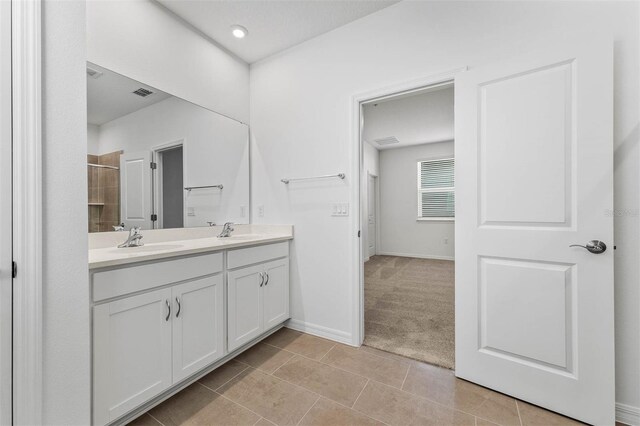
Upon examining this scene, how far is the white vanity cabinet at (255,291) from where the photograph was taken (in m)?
1.87

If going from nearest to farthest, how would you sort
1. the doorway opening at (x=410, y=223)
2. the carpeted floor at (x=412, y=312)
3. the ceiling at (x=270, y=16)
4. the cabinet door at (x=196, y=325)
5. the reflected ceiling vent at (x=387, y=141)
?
the cabinet door at (x=196, y=325)
the ceiling at (x=270, y=16)
the carpeted floor at (x=412, y=312)
the doorway opening at (x=410, y=223)
the reflected ceiling vent at (x=387, y=141)

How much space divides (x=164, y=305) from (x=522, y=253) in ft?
6.63

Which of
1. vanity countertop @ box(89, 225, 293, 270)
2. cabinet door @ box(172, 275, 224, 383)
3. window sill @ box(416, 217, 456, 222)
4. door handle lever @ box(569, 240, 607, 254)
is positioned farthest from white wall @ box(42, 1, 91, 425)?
window sill @ box(416, 217, 456, 222)

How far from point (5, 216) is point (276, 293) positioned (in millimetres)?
1684

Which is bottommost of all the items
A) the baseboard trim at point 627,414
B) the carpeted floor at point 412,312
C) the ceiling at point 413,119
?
the carpeted floor at point 412,312

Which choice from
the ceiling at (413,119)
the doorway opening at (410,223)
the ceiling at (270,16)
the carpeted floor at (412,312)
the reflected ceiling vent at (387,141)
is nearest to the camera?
the ceiling at (270,16)

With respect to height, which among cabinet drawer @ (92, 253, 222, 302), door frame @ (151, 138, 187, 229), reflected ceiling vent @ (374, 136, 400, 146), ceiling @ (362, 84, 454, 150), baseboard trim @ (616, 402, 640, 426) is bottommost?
baseboard trim @ (616, 402, 640, 426)

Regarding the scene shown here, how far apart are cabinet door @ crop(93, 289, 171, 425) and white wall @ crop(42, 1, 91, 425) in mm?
83

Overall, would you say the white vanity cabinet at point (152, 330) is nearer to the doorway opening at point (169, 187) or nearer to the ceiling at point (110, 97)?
the doorway opening at point (169, 187)

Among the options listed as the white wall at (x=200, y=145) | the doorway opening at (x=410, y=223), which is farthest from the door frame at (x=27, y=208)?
the doorway opening at (x=410, y=223)

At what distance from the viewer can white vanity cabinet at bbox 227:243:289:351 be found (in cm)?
187

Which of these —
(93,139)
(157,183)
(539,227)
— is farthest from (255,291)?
(539,227)

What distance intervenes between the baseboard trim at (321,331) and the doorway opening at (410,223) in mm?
173

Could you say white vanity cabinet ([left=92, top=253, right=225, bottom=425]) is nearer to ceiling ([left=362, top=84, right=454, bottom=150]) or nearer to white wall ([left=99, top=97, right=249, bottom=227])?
white wall ([left=99, top=97, right=249, bottom=227])
